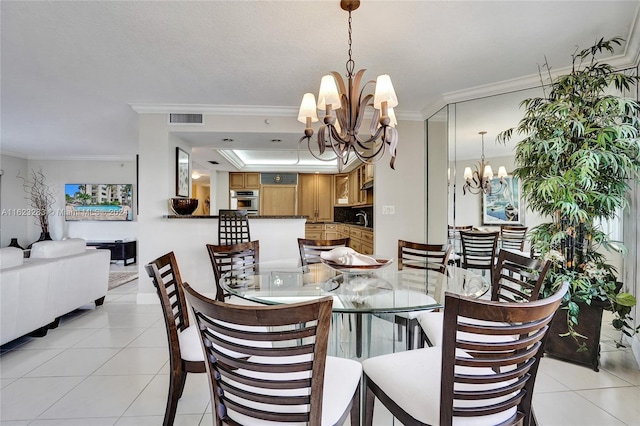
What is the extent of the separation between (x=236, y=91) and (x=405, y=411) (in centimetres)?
326

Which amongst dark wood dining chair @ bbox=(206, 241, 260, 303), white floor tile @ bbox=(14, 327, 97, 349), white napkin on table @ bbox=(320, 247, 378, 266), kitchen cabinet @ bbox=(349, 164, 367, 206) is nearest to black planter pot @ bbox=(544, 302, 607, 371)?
white napkin on table @ bbox=(320, 247, 378, 266)

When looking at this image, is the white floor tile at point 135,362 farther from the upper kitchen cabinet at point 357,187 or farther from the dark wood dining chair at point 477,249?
the upper kitchen cabinet at point 357,187

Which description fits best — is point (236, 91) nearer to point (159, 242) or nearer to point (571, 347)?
point (159, 242)

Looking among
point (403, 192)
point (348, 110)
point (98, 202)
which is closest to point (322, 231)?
point (403, 192)

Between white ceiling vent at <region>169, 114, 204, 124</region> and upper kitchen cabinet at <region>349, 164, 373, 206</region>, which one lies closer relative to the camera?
white ceiling vent at <region>169, 114, 204, 124</region>

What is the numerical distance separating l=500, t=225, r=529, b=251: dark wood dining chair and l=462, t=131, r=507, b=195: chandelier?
444 mm

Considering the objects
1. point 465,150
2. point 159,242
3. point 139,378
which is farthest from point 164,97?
point 465,150

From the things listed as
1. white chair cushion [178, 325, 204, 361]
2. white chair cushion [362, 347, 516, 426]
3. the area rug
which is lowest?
the area rug

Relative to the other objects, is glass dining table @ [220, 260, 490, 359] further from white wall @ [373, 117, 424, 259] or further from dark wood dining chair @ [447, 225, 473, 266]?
white wall @ [373, 117, 424, 259]

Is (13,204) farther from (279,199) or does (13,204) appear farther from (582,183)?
(582,183)

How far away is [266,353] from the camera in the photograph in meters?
0.80

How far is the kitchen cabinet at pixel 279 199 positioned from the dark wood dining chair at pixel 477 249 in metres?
5.20

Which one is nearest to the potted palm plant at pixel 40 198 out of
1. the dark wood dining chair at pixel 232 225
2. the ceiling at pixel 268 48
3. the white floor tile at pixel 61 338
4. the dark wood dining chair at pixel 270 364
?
the ceiling at pixel 268 48

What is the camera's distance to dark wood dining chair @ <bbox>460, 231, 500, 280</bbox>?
3.12m
